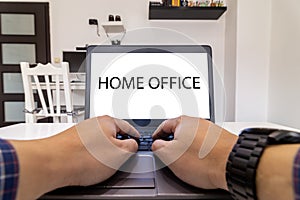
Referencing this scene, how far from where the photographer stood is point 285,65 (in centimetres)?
206

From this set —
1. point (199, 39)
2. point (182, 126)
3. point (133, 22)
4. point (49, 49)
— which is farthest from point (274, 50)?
point (49, 49)

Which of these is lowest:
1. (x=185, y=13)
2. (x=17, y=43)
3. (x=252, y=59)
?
(x=252, y=59)

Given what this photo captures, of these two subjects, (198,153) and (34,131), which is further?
(34,131)

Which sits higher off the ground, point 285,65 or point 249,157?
point 285,65

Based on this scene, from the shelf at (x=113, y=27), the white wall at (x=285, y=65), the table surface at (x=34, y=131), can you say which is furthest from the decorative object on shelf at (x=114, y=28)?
the table surface at (x=34, y=131)

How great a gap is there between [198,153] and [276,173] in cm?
14

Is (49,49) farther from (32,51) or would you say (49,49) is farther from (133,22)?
(133,22)

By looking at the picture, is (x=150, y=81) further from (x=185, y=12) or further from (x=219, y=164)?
(x=185, y=12)

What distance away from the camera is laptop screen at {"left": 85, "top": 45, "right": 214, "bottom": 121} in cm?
Result: 78

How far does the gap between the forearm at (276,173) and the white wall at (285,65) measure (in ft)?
6.02

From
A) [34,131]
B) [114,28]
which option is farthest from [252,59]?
[34,131]

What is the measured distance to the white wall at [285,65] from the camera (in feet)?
6.18

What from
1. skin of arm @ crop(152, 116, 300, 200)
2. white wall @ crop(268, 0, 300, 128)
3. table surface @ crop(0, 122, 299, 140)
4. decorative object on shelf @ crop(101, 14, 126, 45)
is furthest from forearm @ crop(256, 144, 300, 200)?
decorative object on shelf @ crop(101, 14, 126, 45)

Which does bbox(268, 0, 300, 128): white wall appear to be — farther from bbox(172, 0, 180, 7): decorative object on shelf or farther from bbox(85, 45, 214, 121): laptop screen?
bbox(85, 45, 214, 121): laptop screen
